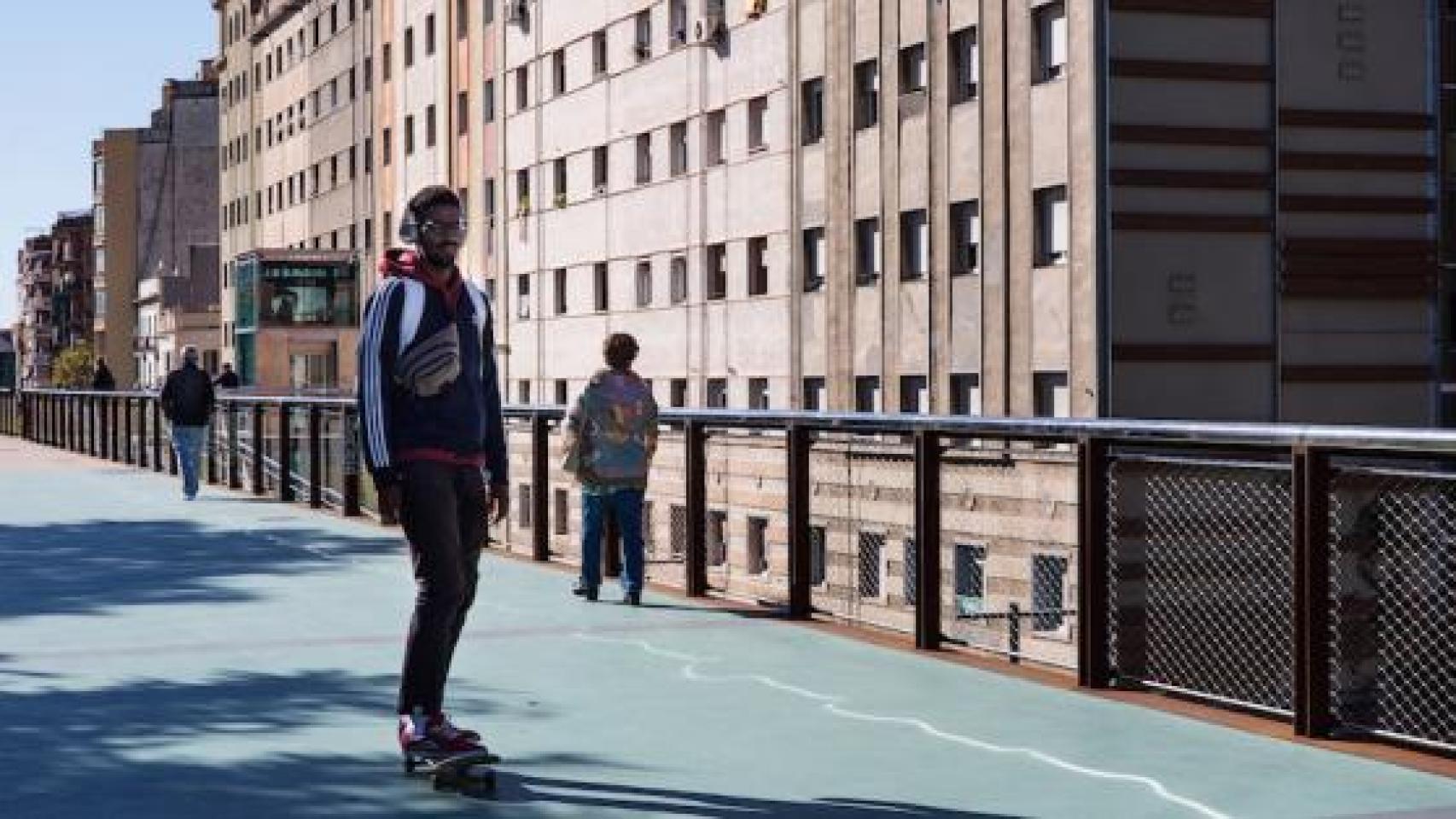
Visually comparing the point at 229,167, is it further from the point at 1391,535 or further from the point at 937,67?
the point at 1391,535

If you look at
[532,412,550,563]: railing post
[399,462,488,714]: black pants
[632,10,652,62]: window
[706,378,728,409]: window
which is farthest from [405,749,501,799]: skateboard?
[632,10,652,62]: window

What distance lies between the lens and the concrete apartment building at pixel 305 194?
294ft

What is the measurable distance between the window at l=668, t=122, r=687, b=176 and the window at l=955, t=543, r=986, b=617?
4669cm

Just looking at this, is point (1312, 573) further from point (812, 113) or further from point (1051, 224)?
point (812, 113)

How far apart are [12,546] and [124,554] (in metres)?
1.49

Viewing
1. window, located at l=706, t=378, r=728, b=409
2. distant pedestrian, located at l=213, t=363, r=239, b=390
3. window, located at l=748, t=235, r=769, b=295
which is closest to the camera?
window, located at l=748, t=235, r=769, b=295

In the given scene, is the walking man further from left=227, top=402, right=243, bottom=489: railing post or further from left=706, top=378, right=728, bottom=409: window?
left=706, top=378, right=728, bottom=409: window

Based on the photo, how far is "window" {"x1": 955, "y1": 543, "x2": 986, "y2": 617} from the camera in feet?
41.5

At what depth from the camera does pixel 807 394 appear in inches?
2098

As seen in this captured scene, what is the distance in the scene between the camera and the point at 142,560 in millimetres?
17672

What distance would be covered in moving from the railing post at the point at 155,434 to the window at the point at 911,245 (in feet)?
56.4

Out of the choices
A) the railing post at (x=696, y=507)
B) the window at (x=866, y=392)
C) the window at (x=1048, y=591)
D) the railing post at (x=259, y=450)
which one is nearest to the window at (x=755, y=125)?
the window at (x=866, y=392)

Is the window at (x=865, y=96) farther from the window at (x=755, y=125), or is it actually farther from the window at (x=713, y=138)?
the window at (x=713, y=138)

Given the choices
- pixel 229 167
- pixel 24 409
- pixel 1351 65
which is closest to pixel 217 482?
pixel 1351 65
